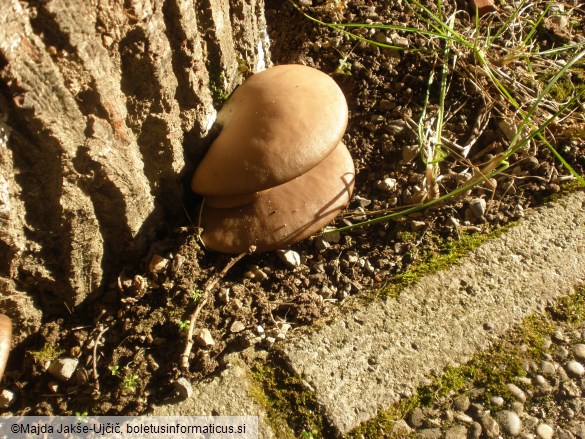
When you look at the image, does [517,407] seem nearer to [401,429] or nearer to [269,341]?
[401,429]

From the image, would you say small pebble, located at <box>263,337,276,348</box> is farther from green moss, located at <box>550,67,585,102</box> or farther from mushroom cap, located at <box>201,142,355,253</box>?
green moss, located at <box>550,67,585,102</box>

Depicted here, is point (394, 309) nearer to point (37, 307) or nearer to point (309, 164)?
point (309, 164)

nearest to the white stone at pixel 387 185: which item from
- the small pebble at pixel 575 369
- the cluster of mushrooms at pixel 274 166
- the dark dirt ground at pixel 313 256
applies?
the dark dirt ground at pixel 313 256

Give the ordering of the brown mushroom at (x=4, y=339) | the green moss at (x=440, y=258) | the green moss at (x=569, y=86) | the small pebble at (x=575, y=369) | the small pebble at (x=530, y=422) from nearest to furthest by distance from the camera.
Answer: the brown mushroom at (x=4, y=339)
the small pebble at (x=530, y=422)
the small pebble at (x=575, y=369)
the green moss at (x=440, y=258)
the green moss at (x=569, y=86)

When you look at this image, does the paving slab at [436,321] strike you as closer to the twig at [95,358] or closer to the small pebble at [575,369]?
the small pebble at [575,369]

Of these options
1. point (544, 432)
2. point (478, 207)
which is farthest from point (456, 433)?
point (478, 207)

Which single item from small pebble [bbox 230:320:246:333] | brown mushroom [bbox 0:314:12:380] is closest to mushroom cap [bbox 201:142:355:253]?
small pebble [bbox 230:320:246:333]
